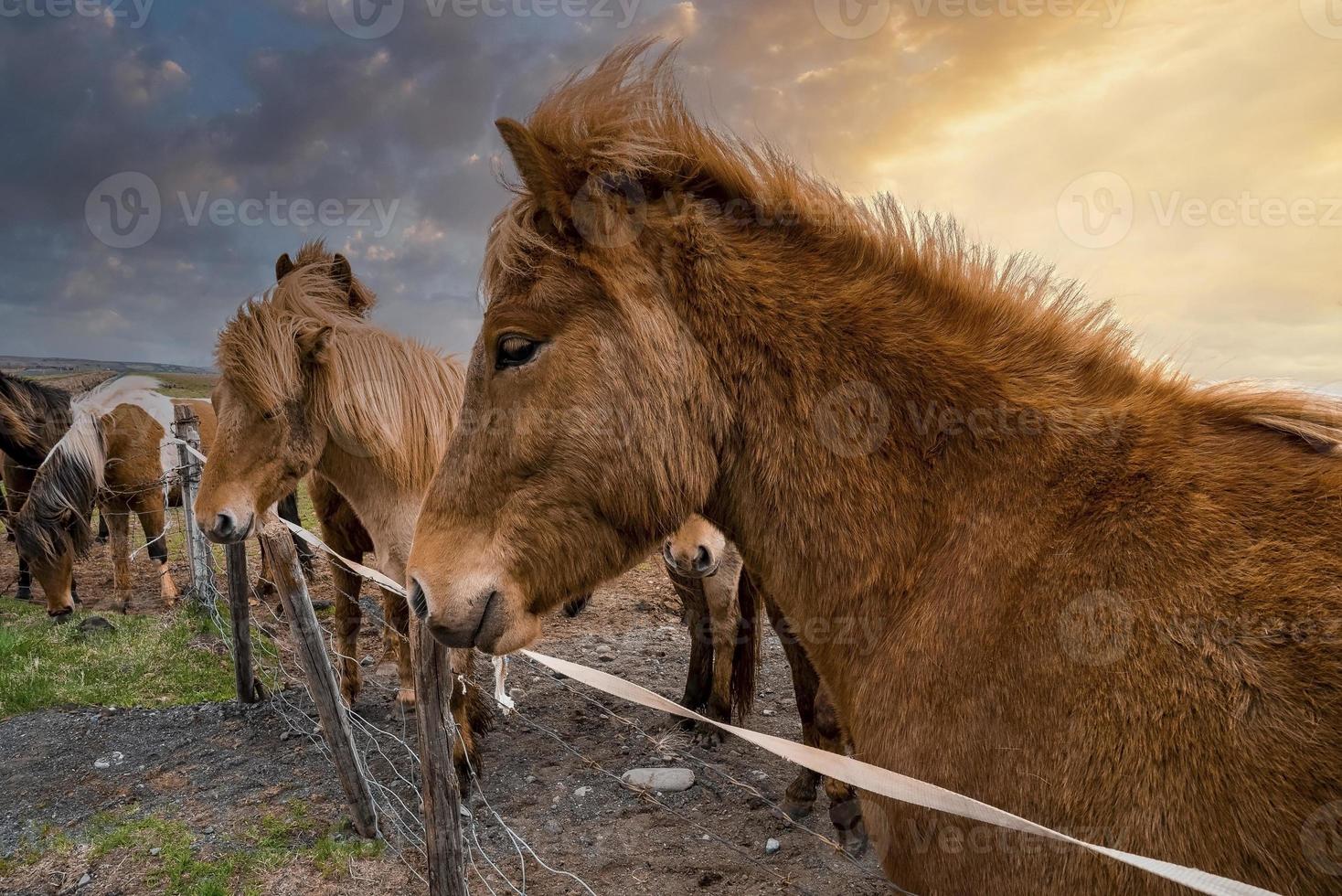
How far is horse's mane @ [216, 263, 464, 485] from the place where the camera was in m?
4.59

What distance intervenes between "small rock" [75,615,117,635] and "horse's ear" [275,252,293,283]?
573 centimetres

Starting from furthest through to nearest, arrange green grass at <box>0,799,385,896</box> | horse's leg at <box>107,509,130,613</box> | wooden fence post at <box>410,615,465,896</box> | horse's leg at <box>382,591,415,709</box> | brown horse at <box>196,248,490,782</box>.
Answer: horse's leg at <box>107,509,130,613</box> < horse's leg at <box>382,591,415,709</box> < brown horse at <box>196,248,490,782</box> < green grass at <box>0,799,385,896</box> < wooden fence post at <box>410,615,465,896</box>

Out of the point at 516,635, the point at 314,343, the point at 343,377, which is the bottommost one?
the point at 516,635

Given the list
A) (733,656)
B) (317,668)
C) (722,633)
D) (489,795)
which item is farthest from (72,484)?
(733,656)

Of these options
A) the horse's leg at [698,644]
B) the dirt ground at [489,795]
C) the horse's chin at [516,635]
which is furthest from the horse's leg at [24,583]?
the horse's chin at [516,635]

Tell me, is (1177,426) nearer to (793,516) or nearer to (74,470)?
(793,516)

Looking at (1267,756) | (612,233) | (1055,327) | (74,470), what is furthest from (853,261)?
(74,470)

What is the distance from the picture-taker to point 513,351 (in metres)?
1.85

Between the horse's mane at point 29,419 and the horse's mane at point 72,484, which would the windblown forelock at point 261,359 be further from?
the horse's mane at point 29,419

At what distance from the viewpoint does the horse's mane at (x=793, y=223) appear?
1.71m

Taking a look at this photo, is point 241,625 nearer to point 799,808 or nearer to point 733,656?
point 733,656

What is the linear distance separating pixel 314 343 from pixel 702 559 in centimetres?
310

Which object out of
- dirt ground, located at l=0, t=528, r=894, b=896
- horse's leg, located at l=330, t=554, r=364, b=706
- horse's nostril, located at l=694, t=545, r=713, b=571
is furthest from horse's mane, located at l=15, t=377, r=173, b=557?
horse's nostril, located at l=694, t=545, r=713, b=571

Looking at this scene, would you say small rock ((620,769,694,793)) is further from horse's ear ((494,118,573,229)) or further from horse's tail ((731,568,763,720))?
horse's ear ((494,118,573,229))
